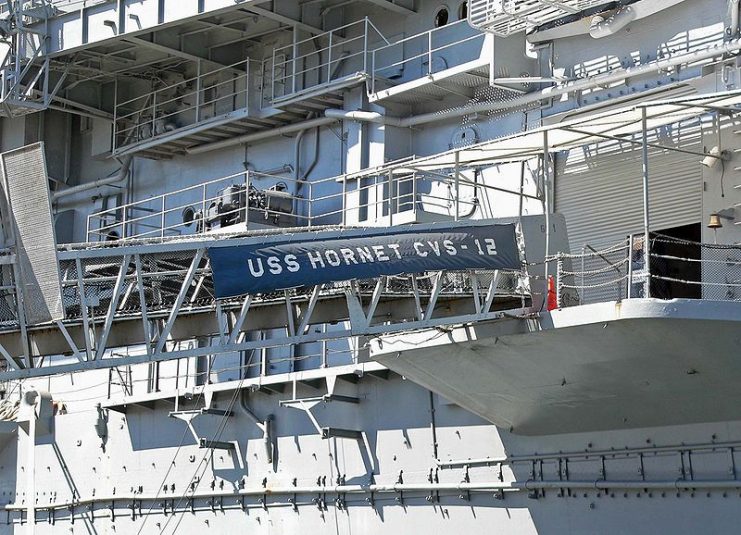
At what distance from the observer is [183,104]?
2602 cm

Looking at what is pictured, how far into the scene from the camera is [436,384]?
1716 cm

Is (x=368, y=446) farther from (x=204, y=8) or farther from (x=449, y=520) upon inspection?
(x=204, y=8)

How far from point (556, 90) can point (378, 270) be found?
514cm

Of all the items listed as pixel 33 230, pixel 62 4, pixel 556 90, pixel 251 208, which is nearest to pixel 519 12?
pixel 556 90

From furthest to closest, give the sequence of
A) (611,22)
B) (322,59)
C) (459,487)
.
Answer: (322,59) < (611,22) < (459,487)

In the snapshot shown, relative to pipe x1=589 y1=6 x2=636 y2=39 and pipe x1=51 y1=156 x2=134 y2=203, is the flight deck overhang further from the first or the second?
pipe x1=51 y1=156 x2=134 y2=203

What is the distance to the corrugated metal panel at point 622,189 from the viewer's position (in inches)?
680

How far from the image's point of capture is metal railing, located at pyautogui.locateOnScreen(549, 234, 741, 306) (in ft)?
48.0

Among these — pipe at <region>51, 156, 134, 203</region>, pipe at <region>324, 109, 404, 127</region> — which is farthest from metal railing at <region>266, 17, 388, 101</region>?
pipe at <region>51, 156, 134, 203</region>

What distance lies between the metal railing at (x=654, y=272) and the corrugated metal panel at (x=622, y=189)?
0.43 metres

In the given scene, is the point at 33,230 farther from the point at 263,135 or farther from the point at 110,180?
the point at 110,180

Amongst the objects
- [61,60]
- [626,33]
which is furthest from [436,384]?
[61,60]

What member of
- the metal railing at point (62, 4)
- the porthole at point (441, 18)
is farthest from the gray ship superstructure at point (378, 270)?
the metal railing at point (62, 4)

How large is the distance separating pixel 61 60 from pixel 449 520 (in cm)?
1311
